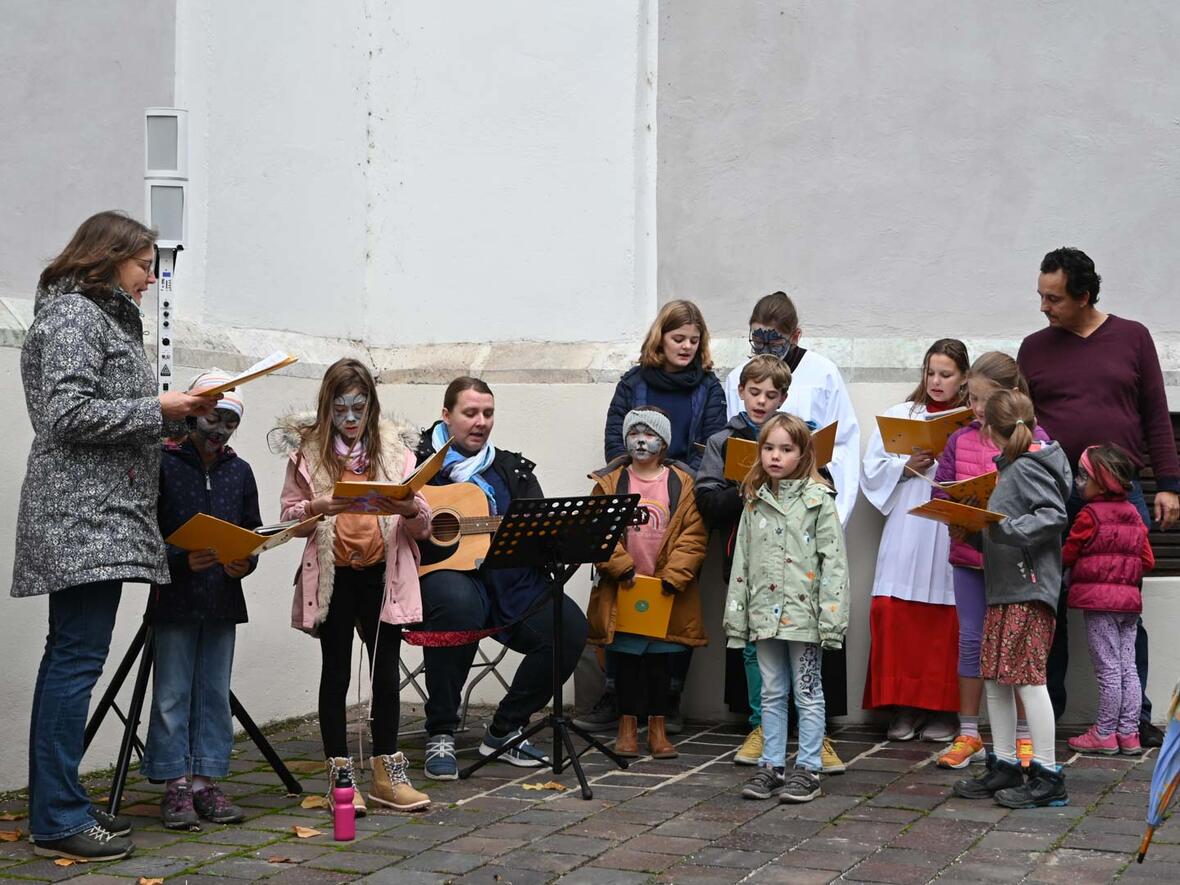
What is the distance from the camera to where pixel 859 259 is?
8203mm

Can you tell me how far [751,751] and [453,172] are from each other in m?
3.76

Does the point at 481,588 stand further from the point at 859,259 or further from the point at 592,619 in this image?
the point at 859,259

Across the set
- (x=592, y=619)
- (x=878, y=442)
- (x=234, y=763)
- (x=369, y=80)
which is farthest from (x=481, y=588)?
(x=369, y=80)

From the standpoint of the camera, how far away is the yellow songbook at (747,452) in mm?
6828

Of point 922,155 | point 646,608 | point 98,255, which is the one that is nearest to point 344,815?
point 646,608

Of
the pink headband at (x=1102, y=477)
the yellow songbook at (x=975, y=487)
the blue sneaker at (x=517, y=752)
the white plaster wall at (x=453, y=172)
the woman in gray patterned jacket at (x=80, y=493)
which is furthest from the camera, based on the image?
Answer: the white plaster wall at (x=453, y=172)

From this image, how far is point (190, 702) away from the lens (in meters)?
6.02

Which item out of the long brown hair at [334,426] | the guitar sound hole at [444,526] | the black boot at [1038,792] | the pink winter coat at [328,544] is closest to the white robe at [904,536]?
the black boot at [1038,792]

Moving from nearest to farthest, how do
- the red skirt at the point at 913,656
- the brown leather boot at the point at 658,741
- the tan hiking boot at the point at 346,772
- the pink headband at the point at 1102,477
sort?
the tan hiking boot at the point at 346,772 < the pink headband at the point at 1102,477 < the brown leather boot at the point at 658,741 < the red skirt at the point at 913,656

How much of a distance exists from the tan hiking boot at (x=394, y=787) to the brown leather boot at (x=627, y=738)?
1280 millimetres

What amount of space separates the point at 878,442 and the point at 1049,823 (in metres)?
2.56

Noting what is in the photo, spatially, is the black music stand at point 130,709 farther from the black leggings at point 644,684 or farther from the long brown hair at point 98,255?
the black leggings at point 644,684

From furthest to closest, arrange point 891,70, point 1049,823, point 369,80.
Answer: point 369,80 → point 891,70 → point 1049,823

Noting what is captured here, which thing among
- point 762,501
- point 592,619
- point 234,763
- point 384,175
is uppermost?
point 384,175
